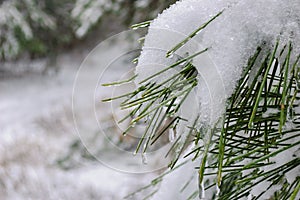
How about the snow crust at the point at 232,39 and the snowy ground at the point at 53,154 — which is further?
the snowy ground at the point at 53,154

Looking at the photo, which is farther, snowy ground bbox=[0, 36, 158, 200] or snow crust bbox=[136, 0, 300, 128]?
snowy ground bbox=[0, 36, 158, 200]

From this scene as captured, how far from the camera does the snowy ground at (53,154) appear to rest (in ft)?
11.2

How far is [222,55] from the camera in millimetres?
483

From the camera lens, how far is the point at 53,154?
391cm

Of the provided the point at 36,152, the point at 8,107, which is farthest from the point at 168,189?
the point at 8,107

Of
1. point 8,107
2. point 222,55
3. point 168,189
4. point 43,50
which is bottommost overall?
point 168,189

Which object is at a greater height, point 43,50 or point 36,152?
point 43,50

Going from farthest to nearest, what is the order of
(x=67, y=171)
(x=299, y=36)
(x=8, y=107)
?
(x=8, y=107) → (x=67, y=171) → (x=299, y=36)

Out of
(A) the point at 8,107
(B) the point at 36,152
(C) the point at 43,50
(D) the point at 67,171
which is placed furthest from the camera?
(C) the point at 43,50

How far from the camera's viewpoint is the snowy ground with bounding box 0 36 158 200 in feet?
11.2

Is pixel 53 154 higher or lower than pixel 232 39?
higher

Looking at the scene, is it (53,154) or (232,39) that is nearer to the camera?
(232,39)

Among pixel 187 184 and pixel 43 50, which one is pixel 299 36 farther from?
pixel 43 50

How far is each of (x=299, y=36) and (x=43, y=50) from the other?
18.2ft
